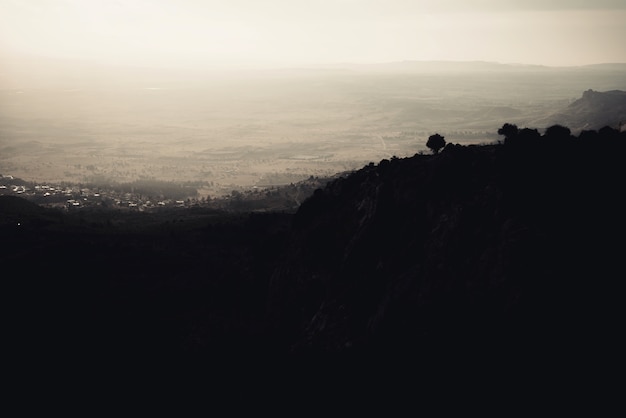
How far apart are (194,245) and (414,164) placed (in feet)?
169

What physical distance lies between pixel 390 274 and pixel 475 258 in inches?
373

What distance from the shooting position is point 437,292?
41250 millimetres

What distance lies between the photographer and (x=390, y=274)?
4791cm

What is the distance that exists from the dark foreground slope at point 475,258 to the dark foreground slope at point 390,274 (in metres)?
0.13

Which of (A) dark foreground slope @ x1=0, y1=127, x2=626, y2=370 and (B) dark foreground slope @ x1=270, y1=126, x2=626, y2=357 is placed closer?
(B) dark foreground slope @ x1=270, y1=126, x2=626, y2=357

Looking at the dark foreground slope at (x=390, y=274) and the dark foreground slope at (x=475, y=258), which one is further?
the dark foreground slope at (x=390, y=274)

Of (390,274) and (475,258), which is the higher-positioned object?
(475,258)

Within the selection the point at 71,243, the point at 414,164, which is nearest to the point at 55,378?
the point at 71,243

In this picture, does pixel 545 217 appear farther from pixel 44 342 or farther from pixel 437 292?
pixel 44 342

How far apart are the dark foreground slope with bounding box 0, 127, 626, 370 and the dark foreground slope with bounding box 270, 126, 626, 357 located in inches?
5.1

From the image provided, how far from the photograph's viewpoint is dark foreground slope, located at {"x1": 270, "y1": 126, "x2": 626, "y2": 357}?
33969mm

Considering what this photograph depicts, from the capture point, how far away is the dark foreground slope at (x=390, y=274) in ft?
115

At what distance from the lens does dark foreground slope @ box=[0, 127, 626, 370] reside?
35.1 meters

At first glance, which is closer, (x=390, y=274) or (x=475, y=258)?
(x=475, y=258)
